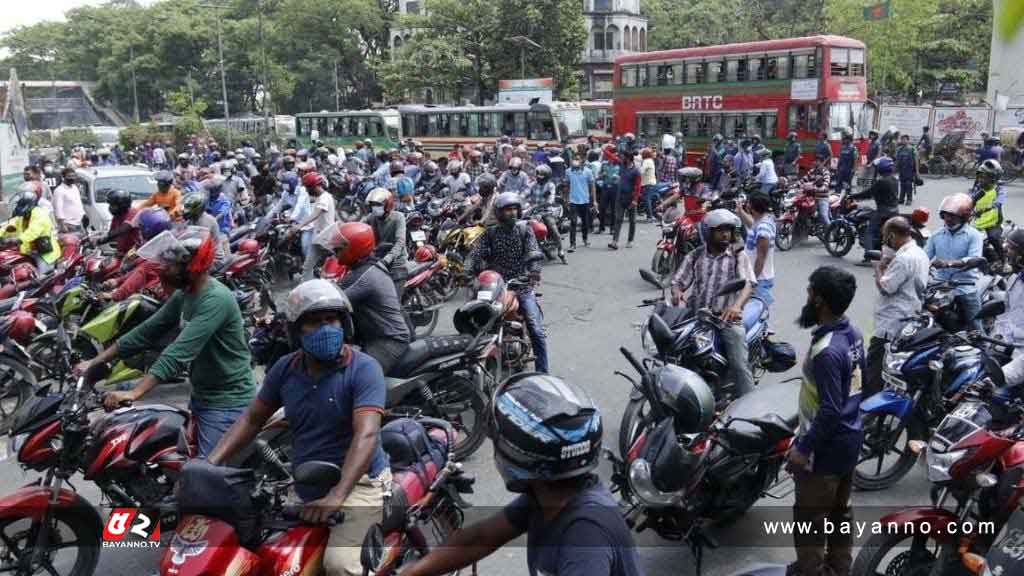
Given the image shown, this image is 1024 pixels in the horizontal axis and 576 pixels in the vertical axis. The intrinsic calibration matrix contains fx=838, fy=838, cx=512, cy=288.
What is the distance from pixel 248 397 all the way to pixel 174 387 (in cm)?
367

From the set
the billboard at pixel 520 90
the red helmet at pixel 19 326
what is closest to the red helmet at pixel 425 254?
the red helmet at pixel 19 326

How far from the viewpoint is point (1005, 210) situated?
16203mm

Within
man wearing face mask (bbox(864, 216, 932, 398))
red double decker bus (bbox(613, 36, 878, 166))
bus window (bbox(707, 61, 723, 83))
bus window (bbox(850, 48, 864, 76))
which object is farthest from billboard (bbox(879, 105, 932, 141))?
man wearing face mask (bbox(864, 216, 932, 398))

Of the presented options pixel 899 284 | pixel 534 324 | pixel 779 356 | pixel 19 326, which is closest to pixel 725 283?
pixel 779 356

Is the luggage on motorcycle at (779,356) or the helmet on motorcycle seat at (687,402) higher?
the helmet on motorcycle seat at (687,402)

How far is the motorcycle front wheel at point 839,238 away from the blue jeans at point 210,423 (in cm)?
1033

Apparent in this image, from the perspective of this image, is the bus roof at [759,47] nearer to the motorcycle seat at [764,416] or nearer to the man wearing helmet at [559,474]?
the motorcycle seat at [764,416]

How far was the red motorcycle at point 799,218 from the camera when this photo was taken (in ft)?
42.2

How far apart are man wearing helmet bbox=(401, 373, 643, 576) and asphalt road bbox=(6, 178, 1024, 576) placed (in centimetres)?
227

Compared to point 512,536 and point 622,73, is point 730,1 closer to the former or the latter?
point 622,73

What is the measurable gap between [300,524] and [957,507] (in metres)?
2.52

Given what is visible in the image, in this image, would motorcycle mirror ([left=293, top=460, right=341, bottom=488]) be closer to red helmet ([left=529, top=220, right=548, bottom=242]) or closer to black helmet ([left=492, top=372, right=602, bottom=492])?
black helmet ([left=492, top=372, right=602, bottom=492])

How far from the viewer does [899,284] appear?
5.63 meters

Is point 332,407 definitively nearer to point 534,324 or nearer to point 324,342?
point 324,342
